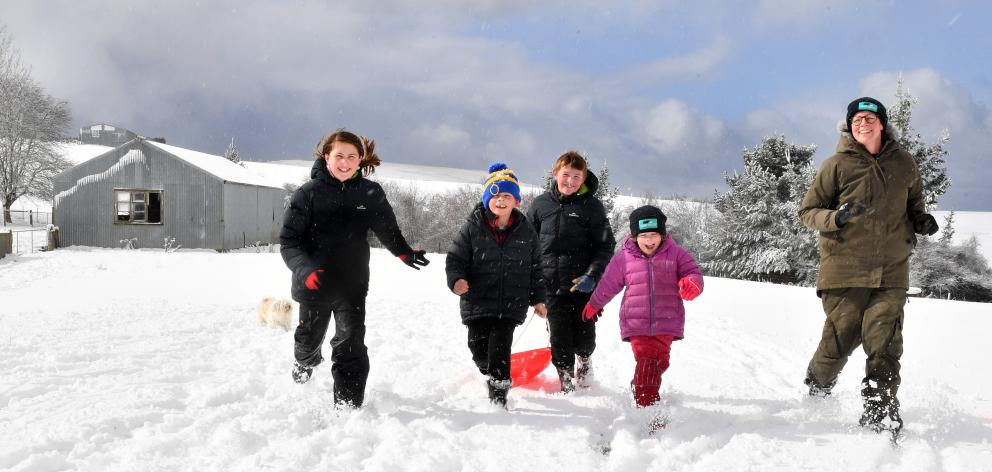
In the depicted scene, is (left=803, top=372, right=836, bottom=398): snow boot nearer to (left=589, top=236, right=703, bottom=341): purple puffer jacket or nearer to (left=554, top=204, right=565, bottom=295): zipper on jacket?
(left=589, top=236, right=703, bottom=341): purple puffer jacket

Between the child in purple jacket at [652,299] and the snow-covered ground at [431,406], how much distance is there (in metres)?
0.29

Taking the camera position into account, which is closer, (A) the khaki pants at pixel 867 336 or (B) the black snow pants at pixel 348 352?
(A) the khaki pants at pixel 867 336

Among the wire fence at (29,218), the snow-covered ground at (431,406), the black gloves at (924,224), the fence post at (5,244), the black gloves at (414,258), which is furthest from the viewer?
the wire fence at (29,218)

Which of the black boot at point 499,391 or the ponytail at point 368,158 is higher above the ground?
the ponytail at point 368,158

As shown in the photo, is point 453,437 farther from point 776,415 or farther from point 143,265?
point 143,265

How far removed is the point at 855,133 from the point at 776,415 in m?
1.95

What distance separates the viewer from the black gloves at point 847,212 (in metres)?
3.72

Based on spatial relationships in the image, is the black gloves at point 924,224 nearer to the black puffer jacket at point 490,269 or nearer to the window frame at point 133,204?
the black puffer jacket at point 490,269

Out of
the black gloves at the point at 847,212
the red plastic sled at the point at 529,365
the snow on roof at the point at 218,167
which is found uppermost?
the snow on roof at the point at 218,167

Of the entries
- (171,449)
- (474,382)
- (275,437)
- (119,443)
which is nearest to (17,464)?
(119,443)

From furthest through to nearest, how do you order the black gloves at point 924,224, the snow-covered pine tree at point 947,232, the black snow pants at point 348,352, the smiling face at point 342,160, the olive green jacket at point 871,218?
the snow-covered pine tree at point 947,232
the smiling face at point 342,160
the black snow pants at point 348,352
the olive green jacket at point 871,218
the black gloves at point 924,224

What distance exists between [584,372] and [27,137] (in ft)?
150

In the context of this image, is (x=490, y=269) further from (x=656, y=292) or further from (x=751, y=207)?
(x=751, y=207)

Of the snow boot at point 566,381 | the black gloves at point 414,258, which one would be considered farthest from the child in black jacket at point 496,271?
the snow boot at point 566,381
